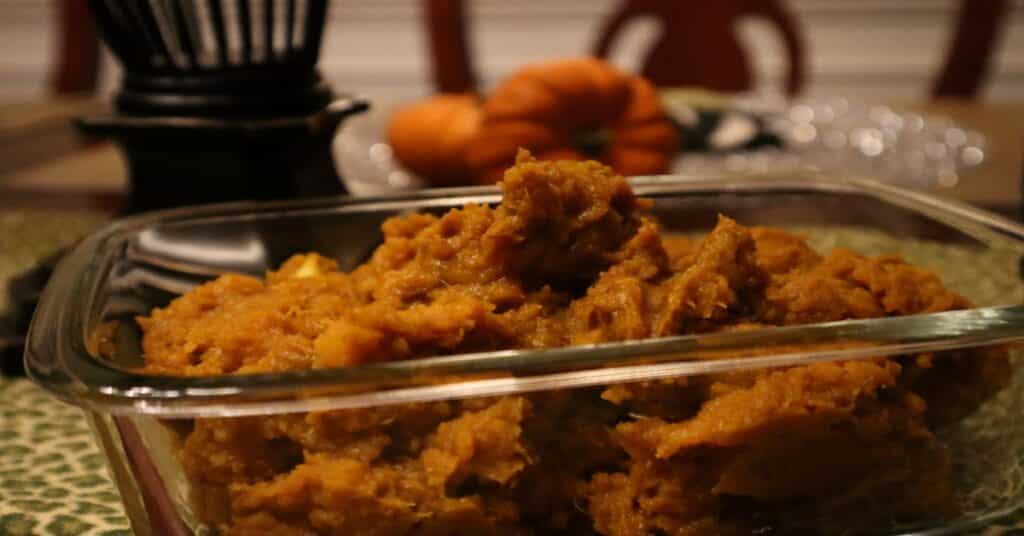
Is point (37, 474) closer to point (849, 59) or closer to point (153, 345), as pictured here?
point (153, 345)

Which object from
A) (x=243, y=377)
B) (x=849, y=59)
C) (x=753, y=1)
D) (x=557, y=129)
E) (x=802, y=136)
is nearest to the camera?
(x=243, y=377)

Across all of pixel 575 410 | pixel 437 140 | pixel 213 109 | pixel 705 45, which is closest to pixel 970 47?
pixel 705 45

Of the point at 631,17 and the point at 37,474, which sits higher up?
the point at 631,17

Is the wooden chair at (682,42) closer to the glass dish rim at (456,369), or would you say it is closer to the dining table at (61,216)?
the dining table at (61,216)

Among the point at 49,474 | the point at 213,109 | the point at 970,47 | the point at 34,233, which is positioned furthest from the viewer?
the point at 970,47

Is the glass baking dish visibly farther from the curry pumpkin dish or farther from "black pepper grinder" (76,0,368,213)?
"black pepper grinder" (76,0,368,213)

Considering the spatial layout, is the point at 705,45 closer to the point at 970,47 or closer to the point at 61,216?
the point at 970,47

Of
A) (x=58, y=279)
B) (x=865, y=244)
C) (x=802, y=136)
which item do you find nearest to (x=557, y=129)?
(x=802, y=136)
